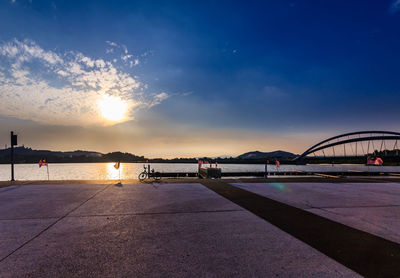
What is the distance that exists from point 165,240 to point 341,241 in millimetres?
3906

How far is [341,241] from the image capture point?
4.54 meters

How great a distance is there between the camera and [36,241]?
4488 mm

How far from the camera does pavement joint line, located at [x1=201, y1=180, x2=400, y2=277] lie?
Result: 11.5 feet

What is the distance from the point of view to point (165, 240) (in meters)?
4.55

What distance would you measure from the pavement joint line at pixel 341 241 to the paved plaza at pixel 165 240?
0.18 m

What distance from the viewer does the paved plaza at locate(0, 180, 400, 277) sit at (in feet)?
11.1

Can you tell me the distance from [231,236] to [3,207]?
8450 millimetres

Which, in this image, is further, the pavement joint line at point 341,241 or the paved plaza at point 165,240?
the pavement joint line at point 341,241

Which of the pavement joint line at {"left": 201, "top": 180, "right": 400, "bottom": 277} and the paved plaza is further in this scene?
the pavement joint line at {"left": 201, "top": 180, "right": 400, "bottom": 277}

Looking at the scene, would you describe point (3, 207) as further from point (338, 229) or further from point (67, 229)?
point (338, 229)

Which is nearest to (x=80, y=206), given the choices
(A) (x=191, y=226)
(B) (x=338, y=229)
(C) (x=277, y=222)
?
(A) (x=191, y=226)

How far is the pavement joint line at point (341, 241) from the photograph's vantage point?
11.5 feet

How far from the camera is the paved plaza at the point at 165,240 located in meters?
3.37

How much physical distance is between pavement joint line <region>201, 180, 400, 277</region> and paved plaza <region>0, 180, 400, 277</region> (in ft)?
0.60
